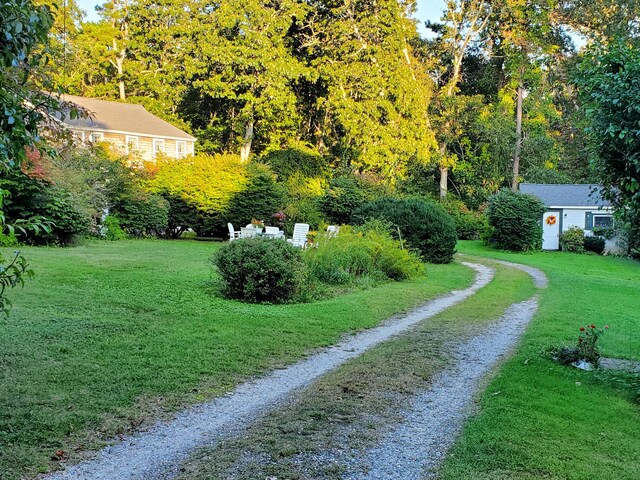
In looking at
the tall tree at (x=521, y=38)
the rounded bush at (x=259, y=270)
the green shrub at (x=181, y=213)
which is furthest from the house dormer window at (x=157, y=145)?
the rounded bush at (x=259, y=270)

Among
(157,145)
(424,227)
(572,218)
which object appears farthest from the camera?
(157,145)

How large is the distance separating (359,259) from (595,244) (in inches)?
847

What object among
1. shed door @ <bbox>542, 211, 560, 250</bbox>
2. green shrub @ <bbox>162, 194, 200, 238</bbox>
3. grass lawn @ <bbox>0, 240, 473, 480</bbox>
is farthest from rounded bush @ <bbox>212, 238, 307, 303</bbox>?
shed door @ <bbox>542, 211, 560, 250</bbox>

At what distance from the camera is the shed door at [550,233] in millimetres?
32000

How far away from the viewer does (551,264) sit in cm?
2436

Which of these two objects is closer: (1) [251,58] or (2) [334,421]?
(2) [334,421]

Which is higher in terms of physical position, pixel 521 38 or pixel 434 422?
pixel 521 38

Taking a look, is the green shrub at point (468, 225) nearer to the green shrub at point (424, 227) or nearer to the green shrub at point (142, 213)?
the green shrub at point (424, 227)

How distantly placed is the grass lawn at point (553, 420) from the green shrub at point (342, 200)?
19.6 metres

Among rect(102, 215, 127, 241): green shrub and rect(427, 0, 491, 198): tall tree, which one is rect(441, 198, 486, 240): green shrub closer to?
rect(427, 0, 491, 198): tall tree

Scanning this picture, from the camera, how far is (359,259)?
1487 centimetres

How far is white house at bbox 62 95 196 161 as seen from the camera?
33.9 meters

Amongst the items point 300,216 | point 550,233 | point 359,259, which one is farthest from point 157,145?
point 359,259

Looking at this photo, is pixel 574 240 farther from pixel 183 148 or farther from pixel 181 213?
pixel 183 148
